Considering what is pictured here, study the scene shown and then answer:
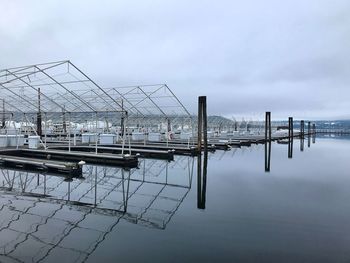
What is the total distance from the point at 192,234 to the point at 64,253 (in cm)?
192

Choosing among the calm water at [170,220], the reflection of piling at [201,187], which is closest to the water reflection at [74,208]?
the calm water at [170,220]

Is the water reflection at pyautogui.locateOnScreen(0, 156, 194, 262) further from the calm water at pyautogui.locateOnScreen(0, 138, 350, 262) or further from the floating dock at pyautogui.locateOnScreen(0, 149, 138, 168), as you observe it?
the floating dock at pyautogui.locateOnScreen(0, 149, 138, 168)

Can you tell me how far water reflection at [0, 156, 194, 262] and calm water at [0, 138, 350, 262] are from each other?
0.6 inches

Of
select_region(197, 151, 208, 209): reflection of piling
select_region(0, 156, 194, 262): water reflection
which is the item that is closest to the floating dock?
select_region(0, 156, 194, 262): water reflection

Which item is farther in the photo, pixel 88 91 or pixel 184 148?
pixel 88 91

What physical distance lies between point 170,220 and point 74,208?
1995 millimetres

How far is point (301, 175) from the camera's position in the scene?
12594 mm

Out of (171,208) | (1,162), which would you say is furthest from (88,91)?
(171,208)

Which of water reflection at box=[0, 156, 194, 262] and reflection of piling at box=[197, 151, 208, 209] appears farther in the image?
reflection of piling at box=[197, 151, 208, 209]

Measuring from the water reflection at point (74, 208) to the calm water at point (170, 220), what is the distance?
0.02m

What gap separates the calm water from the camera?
449 centimetres

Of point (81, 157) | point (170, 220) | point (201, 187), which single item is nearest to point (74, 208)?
point (170, 220)

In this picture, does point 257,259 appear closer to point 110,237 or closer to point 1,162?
point 110,237

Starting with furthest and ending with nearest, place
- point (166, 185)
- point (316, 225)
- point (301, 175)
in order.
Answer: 1. point (301, 175)
2. point (166, 185)
3. point (316, 225)
